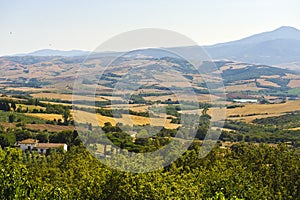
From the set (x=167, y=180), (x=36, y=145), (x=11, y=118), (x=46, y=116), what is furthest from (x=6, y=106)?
(x=167, y=180)

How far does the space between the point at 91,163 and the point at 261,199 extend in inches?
494

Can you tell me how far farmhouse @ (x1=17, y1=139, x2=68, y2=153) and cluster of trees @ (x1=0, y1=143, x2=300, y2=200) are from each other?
31.6 metres

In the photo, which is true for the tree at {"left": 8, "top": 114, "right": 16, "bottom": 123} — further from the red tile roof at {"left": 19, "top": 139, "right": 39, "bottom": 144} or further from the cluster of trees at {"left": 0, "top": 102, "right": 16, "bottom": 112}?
the red tile roof at {"left": 19, "top": 139, "right": 39, "bottom": 144}

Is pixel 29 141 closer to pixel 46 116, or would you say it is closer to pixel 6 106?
pixel 46 116

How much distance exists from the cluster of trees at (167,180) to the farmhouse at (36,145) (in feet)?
104

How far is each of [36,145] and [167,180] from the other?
48881 mm

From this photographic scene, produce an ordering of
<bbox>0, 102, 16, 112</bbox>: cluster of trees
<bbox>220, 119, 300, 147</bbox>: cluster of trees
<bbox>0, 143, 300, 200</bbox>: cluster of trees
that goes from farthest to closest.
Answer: <bbox>0, 102, 16, 112</bbox>: cluster of trees, <bbox>220, 119, 300, 147</bbox>: cluster of trees, <bbox>0, 143, 300, 200</bbox>: cluster of trees

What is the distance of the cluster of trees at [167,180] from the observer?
75.8 ft

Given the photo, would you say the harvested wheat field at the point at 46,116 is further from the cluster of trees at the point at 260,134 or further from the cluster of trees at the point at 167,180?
the cluster of trees at the point at 167,180

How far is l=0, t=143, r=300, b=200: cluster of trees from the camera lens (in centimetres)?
2311

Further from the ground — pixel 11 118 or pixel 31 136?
pixel 11 118

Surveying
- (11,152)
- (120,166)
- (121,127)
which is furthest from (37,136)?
(120,166)

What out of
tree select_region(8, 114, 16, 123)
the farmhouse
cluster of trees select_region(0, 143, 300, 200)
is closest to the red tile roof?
the farmhouse

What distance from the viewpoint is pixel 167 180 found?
25.1 m
